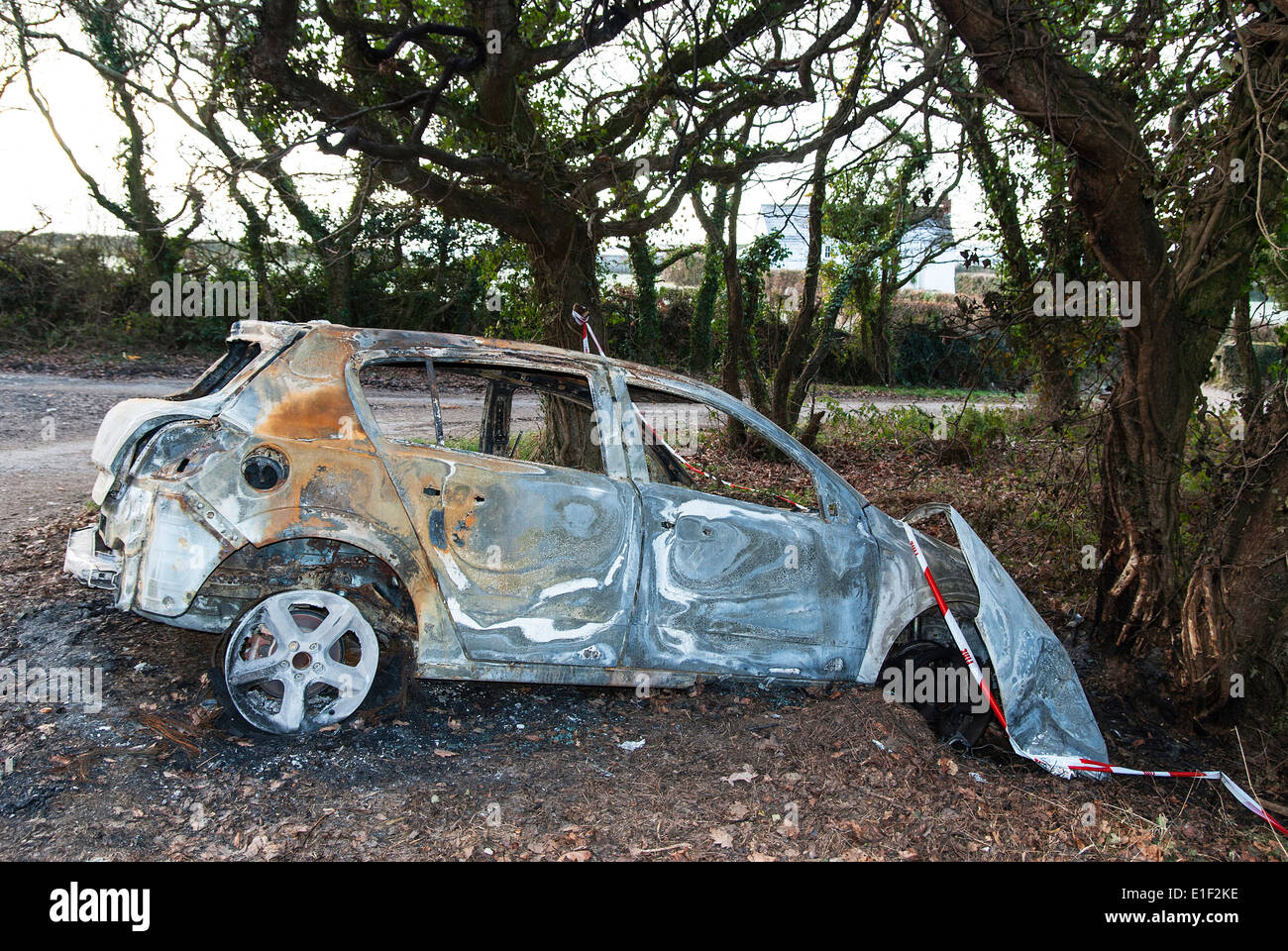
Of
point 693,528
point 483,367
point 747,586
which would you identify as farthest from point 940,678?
point 483,367

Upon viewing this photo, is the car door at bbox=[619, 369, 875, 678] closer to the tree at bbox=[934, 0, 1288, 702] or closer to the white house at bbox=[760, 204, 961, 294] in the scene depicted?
the tree at bbox=[934, 0, 1288, 702]

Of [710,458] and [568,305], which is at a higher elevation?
[568,305]

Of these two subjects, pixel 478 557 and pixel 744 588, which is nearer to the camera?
pixel 478 557

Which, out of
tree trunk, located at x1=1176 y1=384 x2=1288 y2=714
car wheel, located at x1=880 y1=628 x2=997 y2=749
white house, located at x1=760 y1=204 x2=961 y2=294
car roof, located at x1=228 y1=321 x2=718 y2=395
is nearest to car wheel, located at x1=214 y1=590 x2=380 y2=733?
car roof, located at x1=228 y1=321 x2=718 y2=395

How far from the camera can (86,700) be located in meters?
4.09

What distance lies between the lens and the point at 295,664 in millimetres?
3842

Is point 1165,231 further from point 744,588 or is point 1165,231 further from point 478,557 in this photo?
point 478,557

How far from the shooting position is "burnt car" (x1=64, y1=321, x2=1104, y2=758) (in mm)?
3717

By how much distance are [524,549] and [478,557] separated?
0.22 metres

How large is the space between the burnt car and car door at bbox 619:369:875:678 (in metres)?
0.01

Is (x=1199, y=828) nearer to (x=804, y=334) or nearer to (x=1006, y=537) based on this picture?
(x=1006, y=537)

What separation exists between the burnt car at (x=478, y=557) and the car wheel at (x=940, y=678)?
2 centimetres

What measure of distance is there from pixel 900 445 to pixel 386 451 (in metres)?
10.6

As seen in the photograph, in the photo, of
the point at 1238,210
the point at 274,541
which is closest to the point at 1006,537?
the point at 1238,210
